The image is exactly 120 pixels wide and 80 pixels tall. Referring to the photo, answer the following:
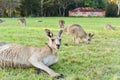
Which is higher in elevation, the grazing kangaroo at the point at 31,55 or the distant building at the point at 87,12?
the grazing kangaroo at the point at 31,55

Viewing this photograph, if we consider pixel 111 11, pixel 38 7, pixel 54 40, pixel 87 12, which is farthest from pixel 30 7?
pixel 54 40

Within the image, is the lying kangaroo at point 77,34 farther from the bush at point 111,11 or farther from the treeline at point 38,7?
the bush at point 111,11

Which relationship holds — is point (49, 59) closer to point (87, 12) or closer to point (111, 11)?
point (111, 11)

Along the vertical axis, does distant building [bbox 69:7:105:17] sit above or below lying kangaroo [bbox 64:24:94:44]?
below

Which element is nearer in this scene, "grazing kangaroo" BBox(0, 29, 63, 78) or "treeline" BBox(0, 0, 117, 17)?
"grazing kangaroo" BBox(0, 29, 63, 78)

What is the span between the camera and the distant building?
57912 millimetres

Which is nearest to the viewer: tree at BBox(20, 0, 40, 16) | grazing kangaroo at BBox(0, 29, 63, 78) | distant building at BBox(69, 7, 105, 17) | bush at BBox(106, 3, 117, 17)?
grazing kangaroo at BBox(0, 29, 63, 78)

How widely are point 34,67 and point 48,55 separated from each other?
312mm

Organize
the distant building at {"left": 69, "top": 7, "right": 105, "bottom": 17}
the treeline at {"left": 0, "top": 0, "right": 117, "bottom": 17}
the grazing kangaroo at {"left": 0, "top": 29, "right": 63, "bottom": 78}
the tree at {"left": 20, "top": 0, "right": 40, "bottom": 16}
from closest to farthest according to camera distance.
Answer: the grazing kangaroo at {"left": 0, "top": 29, "right": 63, "bottom": 78}
the treeline at {"left": 0, "top": 0, "right": 117, "bottom": 17}
the tree at {"left": 20, "top": 0, "right": 40, "bottom": 16}
the distant building at {"left": 69, "top": 7, "right": 105, "bottom": 17}

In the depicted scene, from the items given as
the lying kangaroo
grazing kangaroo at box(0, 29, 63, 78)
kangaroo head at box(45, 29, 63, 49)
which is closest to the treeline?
the lying kangaroo

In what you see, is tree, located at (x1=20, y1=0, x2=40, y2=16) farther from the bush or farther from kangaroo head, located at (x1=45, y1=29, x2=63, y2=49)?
kangaroo head, located at (x1=45, y1=29, x2=63, y2=49)

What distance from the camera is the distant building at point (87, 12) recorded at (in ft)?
190

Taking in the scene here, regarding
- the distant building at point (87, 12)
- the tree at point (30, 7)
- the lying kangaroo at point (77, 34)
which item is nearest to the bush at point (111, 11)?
the distant building at point (87, 12)

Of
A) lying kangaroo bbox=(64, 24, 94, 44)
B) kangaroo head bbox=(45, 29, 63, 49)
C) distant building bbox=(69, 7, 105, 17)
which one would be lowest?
distant building bbox=(69, 7, 105, 17)
